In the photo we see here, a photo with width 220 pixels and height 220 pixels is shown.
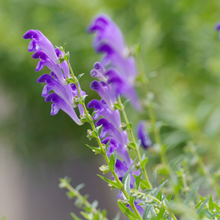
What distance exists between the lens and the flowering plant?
178 mm

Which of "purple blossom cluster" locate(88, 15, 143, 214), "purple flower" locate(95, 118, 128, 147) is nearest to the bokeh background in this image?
"purple flower" locate(95, 118, 128, 147)

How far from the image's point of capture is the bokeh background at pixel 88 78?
3.87 feet

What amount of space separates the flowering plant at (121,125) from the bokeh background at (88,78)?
2.18ft

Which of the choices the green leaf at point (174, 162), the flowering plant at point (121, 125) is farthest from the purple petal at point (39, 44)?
the green leaf at point (174, 162)

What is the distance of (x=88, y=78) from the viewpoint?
4.74ft

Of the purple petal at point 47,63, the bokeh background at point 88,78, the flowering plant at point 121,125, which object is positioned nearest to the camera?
the flowering plant at point 121,125

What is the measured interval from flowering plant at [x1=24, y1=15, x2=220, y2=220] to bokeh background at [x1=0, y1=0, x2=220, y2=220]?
2.18 ft

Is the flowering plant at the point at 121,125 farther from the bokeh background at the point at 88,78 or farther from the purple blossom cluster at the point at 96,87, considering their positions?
the bokeh background at the point at 88,78

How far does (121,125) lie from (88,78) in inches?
45.4

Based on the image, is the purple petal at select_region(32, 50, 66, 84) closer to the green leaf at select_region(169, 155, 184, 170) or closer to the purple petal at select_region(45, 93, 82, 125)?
the purple petal at select_region(45, 93, 82, 125)

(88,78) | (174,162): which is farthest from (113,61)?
(88,78)

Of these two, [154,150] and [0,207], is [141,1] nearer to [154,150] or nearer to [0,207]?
[154,150]

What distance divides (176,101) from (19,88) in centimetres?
94

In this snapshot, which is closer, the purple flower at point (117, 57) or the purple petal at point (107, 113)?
the purple flower at point (117, 57)
